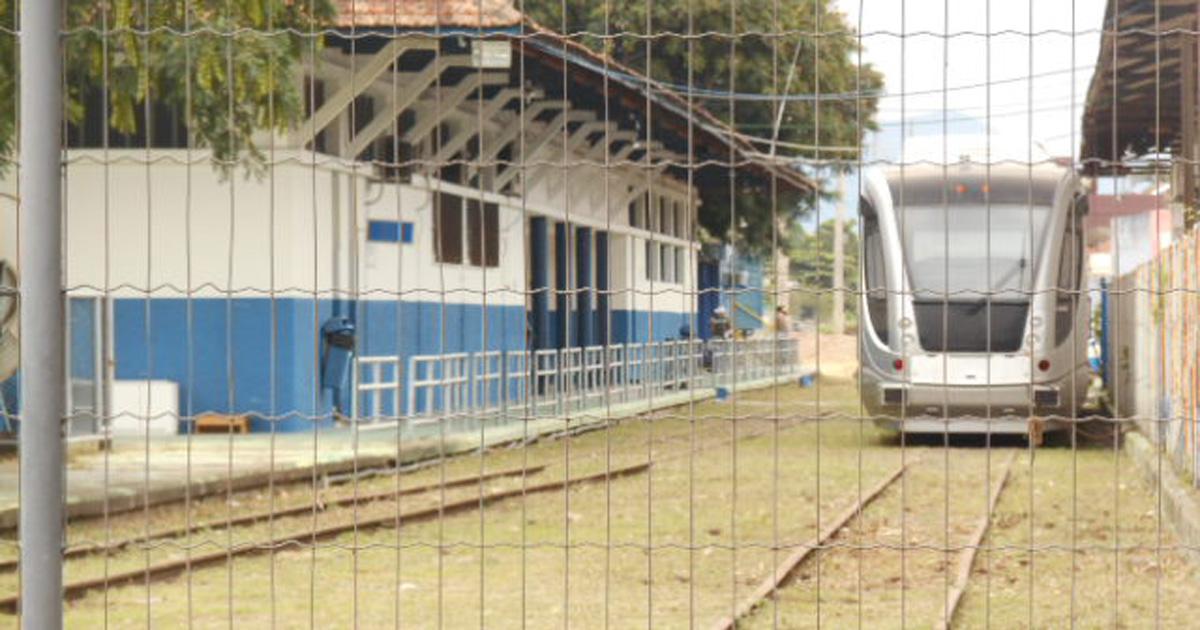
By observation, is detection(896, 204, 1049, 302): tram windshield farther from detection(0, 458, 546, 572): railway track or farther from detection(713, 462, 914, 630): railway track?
detection(0, 458, 546, 572): railway track

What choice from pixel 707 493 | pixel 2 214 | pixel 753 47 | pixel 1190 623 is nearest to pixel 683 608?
pixel 1190 623

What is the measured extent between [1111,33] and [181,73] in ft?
26.2

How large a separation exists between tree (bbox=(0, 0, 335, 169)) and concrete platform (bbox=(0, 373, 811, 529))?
218cm

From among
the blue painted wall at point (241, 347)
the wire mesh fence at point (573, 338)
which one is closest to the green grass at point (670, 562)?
the wire mesh fence at point (573, 338)

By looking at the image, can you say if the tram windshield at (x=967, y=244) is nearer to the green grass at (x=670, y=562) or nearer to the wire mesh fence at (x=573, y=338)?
the wire mesh fence at (x=573, y=338)

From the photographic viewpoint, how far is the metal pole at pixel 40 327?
5180 millimetres

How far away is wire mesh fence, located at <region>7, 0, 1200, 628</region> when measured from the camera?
534 centimetres

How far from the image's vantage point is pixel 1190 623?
8.97m

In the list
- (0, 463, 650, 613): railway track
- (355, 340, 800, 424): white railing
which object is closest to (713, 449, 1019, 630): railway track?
(355, 340, 800, 424): white railing

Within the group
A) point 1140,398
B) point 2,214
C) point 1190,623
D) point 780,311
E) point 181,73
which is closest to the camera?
point 780,311

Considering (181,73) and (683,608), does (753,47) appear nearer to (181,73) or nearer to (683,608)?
(181,73)

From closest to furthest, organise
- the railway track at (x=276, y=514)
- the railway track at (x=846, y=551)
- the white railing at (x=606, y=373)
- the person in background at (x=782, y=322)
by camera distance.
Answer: the person in background at (x=782, y=322) < the white railing at (x=606, y=373) < the railway track at (x=846, y=551) < the railway track at (x=276, y=514)

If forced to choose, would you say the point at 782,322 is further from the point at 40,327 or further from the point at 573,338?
the point at 573,338

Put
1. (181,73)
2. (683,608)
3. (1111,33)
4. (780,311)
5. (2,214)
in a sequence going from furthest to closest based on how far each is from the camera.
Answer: (2,214)
(181,73)
(683,608)
(780,311)
(1111,33)
